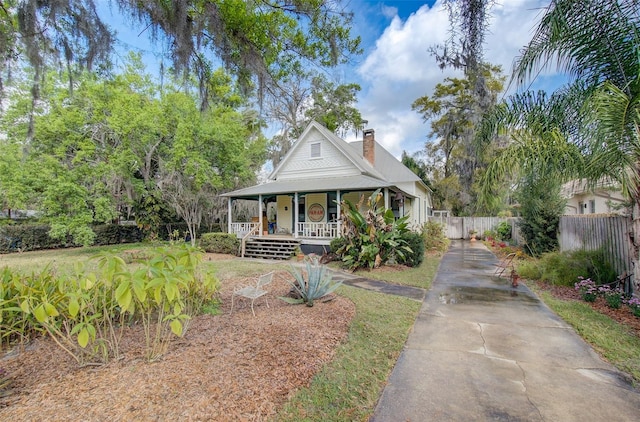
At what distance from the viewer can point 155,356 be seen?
3375mm

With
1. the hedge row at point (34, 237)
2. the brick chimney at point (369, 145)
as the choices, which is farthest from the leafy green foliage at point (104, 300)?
the hedge row at point (34, 237)

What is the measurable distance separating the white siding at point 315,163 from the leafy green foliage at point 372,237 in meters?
6.46

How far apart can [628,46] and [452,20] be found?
3598mm

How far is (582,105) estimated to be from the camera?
5551mm

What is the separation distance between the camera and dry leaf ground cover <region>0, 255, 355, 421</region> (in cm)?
251

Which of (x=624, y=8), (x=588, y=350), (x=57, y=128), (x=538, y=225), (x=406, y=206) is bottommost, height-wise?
(x=588, y=350)

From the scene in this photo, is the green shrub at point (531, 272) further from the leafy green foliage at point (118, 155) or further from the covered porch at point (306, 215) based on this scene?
the leafy green foliage at point (118, 155)

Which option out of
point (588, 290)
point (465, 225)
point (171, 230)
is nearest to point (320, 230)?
point (588, 290)

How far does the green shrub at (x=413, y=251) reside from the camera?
10922 millimetres

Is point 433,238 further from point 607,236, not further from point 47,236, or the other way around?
point 47,236

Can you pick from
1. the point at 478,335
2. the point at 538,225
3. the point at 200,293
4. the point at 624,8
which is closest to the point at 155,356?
the point at 200,293

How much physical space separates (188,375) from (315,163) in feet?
50.8

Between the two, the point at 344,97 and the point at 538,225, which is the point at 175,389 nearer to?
the point at 538,225

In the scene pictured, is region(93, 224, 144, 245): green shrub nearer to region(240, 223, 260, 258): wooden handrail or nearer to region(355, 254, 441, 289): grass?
region(240, 223, 260, 258): wooden handrail
